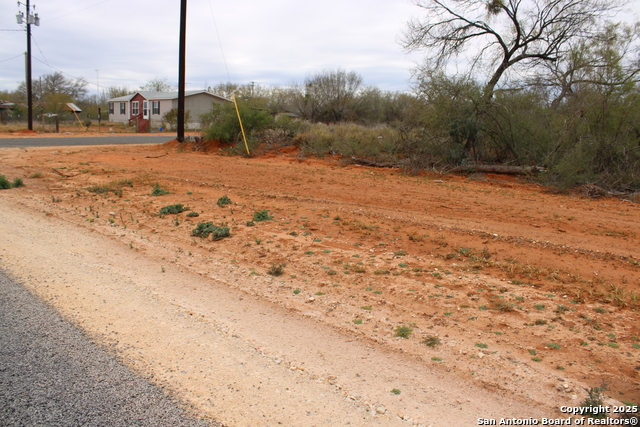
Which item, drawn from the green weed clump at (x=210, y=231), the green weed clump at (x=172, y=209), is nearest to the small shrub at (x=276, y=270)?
the green weed clump at (x=210, y=231)

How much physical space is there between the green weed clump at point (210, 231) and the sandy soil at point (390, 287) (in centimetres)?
17

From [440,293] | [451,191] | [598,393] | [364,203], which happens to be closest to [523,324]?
[440,293]

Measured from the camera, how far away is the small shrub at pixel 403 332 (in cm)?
505

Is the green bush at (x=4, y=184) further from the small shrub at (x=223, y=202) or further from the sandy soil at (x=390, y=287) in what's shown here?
the small shrub at (x=223, y=202)

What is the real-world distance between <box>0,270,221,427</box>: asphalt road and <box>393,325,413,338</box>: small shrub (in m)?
2.27

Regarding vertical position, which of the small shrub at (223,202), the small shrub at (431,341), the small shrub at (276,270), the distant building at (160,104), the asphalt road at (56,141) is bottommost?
the small shrub at (431,341)

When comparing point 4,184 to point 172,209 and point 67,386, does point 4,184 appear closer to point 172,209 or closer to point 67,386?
point 172,209

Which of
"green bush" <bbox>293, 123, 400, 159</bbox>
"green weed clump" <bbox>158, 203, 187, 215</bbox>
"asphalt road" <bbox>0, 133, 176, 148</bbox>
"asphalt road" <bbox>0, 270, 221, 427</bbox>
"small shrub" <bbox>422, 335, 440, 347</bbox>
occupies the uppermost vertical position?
"green bush" <bbox>293, 123, 400, 159</bbox>

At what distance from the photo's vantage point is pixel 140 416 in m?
3.50

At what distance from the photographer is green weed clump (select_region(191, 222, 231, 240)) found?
8625mm

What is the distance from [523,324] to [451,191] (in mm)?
8559

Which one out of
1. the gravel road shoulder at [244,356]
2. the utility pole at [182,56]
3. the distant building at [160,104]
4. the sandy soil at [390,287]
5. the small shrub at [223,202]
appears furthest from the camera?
the distant building at [160,104]

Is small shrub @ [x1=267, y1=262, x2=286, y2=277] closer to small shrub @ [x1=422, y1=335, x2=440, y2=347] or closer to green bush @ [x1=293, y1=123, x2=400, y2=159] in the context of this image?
small shrub @ [x1=422, y1=335, x2=440, y2=347]

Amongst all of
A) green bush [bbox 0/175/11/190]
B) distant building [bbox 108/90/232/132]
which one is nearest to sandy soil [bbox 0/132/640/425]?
green bush [bbox 0/175/11/190]
